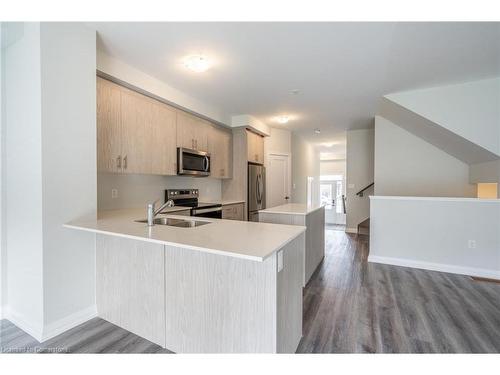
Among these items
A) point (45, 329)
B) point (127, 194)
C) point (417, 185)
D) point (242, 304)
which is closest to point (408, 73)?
point (417, 185)

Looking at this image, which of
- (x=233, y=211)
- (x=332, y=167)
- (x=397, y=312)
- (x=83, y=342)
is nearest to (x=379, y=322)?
(x=397, y=312)

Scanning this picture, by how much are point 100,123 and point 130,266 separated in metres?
1.55

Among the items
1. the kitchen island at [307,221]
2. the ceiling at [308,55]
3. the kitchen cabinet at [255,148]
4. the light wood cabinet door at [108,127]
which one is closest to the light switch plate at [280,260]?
the kitchen island at [307,221]

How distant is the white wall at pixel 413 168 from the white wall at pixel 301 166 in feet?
8.03

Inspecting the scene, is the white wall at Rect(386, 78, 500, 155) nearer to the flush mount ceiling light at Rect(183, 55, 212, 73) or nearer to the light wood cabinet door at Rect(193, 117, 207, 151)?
the flush mount ceiling light at Rect(183, 55, 212, 73)

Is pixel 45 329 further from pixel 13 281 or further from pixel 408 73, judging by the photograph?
pixel 408 73

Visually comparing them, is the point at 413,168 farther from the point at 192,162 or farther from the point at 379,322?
the point at 192,162

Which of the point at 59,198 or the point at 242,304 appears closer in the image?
the point at 242,304

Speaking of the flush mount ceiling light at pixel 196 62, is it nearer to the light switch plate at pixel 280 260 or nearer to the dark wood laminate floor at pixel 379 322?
the light switch plate at pixel 280 260

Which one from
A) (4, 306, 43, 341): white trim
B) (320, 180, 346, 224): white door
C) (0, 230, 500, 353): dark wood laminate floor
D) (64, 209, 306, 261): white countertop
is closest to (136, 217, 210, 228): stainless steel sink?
(64, 209, 306, 261): white countertop

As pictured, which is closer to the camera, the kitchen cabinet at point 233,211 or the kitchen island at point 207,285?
the kitchen island at point 207,285

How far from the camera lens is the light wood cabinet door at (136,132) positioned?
2.76 meters

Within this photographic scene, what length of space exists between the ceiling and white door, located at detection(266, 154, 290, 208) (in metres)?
2.09
